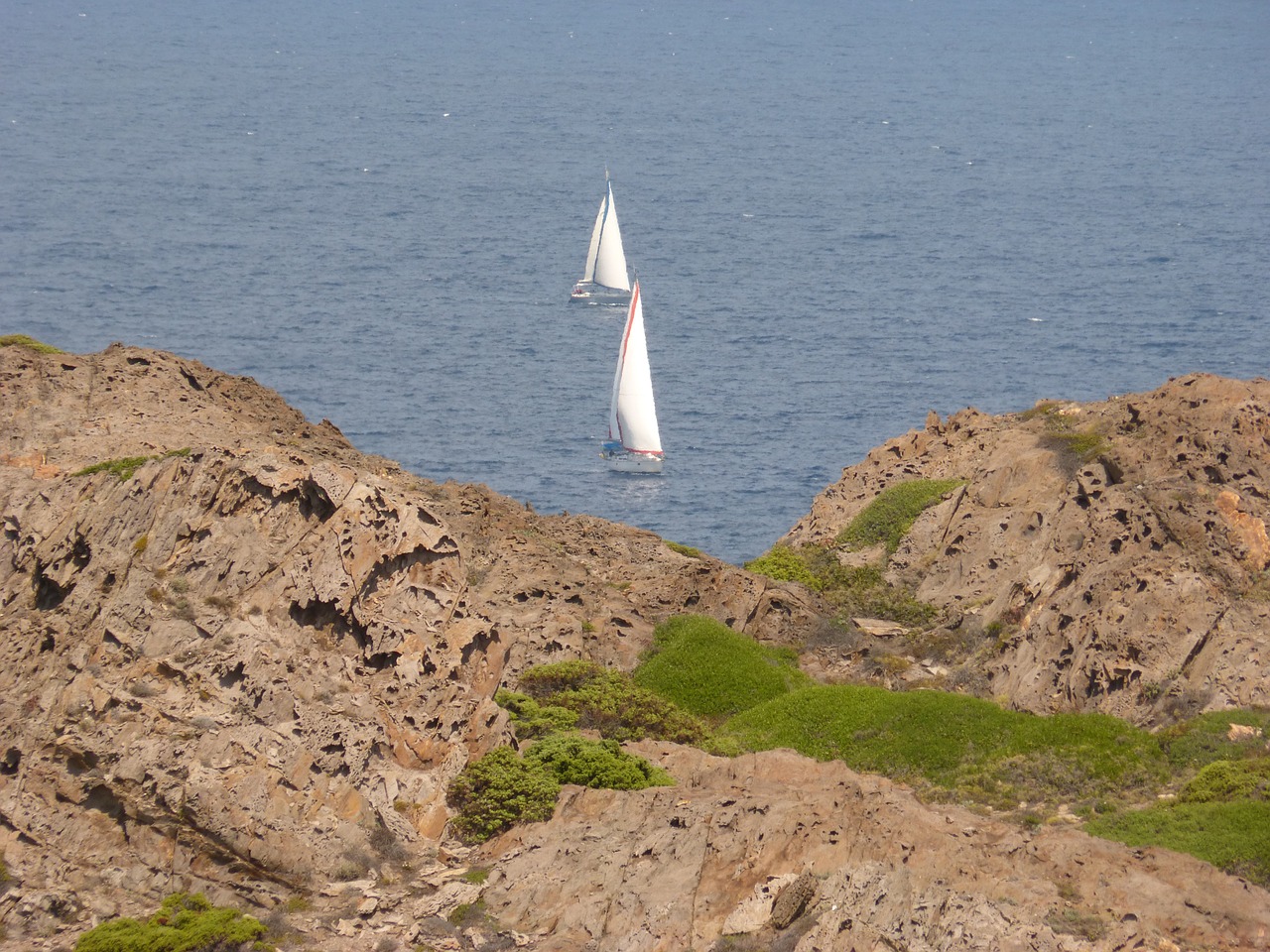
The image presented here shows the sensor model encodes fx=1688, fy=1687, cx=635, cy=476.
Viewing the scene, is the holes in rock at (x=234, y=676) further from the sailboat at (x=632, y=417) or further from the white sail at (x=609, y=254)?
the white sail at (x=609, y=254)

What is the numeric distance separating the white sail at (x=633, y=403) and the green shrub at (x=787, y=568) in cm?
5780

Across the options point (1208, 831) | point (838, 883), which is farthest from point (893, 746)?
point (838, 883)

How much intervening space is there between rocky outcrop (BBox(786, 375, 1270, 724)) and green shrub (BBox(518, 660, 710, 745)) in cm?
895

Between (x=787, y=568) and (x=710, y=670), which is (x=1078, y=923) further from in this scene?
(x=787, y=568)

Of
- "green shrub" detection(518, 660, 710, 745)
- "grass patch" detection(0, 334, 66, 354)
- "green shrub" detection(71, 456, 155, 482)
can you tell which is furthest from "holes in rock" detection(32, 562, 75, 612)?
"grass patch" detection(0, 334, 66, 354)

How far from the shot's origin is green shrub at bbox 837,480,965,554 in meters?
58.1

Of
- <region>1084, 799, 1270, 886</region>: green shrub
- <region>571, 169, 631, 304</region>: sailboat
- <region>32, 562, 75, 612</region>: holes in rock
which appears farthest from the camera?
<region>571, 169, 631, 304</region>: sailboat

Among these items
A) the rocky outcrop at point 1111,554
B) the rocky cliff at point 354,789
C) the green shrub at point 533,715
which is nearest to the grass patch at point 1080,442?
the rocky outcrop at point 1111,554

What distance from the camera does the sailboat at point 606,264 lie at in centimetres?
16688

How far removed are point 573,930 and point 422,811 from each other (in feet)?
16.8

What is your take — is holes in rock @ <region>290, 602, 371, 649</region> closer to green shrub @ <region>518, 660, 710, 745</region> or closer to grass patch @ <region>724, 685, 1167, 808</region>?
green shrub @ <region>518, 660, 710, 745</region>

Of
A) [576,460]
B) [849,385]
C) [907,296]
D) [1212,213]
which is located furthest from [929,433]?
[1212,213]

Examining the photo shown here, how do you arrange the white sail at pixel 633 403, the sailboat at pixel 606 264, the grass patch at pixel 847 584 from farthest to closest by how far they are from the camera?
the sailboat at pixel 606 264, the white sail at pixel 633 403, the grass patch at pixel 847 584

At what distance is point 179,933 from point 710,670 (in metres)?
19.3
